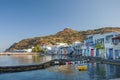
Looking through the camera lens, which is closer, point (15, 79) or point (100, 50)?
point (15, 79)

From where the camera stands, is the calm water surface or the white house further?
the white house

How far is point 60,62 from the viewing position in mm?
75375

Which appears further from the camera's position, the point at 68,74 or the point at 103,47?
the point at 103,47

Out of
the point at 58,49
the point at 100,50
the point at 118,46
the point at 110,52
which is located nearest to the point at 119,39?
the point at 118,46

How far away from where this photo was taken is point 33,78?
44875mm

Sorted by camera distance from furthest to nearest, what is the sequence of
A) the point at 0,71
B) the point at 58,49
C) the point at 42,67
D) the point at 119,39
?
1. the point at 58,49
2. the point at 119,39
3. the point at 42,67
4. the point at 0,71

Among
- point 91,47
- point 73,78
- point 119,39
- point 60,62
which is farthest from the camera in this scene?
point 91,47

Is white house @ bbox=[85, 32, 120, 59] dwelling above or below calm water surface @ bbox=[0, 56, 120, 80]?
above

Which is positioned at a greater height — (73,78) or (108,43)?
(108,43)

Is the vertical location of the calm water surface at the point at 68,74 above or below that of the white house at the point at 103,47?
below

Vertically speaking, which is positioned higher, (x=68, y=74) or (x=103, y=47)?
(x=103, y=47)

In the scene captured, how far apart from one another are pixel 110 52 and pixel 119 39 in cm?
777

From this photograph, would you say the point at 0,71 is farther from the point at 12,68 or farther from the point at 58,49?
the point at 58,49

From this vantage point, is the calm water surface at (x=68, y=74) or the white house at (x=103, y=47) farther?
the white house at (x=103, y=47)
